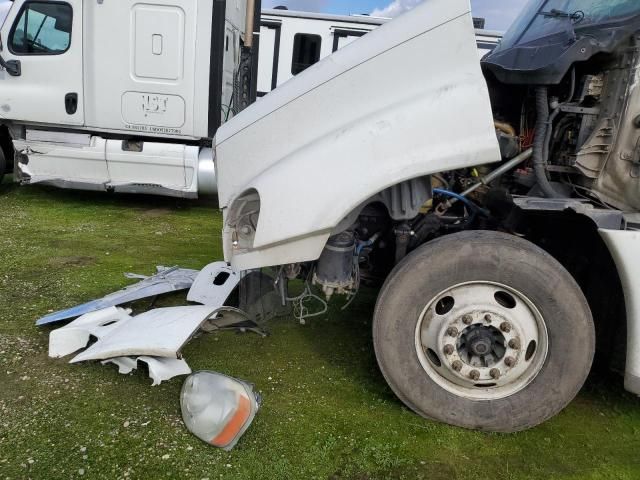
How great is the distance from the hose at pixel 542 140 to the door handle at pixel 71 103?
22.4ft

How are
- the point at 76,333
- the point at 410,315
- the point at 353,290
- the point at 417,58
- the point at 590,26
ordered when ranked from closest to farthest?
the point at 417,58 → the point at 410,315 → the point at 590,26 → the point at 353,290 → the point at 76,333

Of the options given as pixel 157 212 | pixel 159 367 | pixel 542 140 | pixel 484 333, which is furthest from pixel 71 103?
pixel 484 333

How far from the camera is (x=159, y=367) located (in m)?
3.01

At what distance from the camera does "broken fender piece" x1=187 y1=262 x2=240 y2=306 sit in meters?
4.08

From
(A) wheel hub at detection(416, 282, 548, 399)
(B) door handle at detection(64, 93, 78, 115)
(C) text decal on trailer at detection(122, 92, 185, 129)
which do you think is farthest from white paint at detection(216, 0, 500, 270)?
(B) door handle at detection(64, 93, 78, 115)

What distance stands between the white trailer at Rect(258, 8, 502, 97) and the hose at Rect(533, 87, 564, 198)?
28.1ft

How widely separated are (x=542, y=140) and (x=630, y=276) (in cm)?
83

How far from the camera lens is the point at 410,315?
273 centimetres

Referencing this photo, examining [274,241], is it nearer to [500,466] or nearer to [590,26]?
[500,466]

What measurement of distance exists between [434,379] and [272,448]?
35.0 inches

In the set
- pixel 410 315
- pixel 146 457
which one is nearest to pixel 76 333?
pixel 146 457

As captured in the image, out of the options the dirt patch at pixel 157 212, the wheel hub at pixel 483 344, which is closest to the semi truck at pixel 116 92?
the dirt patch at pixel 157 212

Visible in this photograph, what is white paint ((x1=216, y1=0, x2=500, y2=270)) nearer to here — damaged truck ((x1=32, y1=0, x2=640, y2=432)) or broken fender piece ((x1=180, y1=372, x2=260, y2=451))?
damaged truck ((x1=32, y1=0, x2=640, y2=432))

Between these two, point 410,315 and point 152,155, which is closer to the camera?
point 410,315
